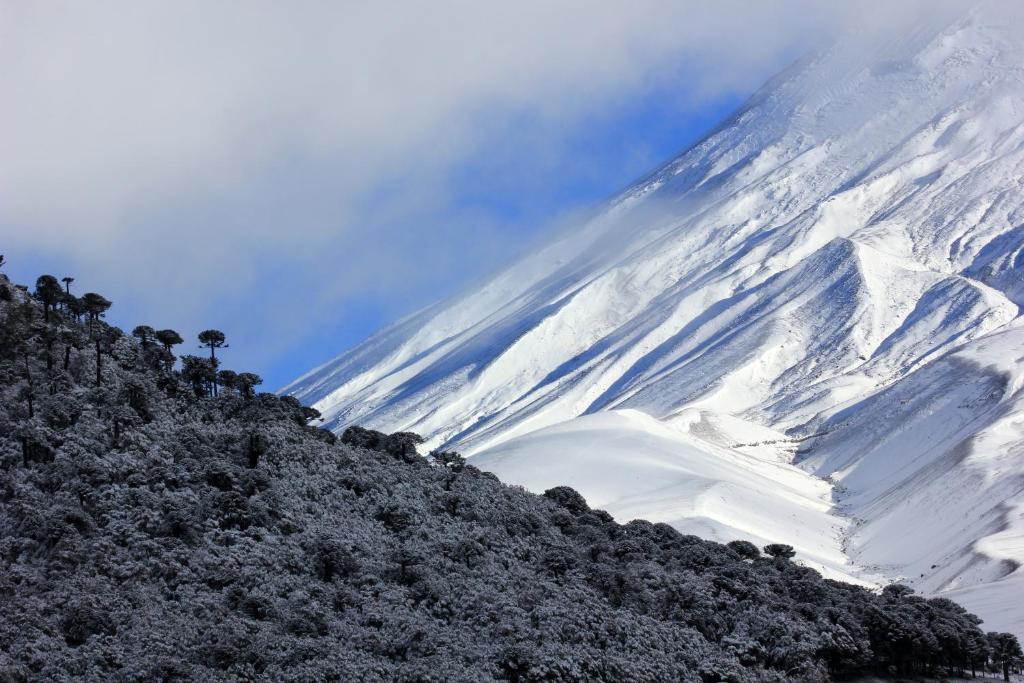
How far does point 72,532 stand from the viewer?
37969mm

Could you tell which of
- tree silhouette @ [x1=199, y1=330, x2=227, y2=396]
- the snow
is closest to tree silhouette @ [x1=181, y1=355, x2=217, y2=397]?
tree silhouette @ [x1=199, y1=330, x2=227, y2=396]

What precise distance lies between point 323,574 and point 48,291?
26725mm

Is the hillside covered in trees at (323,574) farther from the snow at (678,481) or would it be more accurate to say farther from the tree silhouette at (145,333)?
the snow at (678,481)

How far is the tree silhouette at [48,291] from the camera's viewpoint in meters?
58.0

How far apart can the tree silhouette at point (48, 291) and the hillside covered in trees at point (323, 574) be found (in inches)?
147

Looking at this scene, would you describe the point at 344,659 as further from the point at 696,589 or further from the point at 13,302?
the point at 13,302

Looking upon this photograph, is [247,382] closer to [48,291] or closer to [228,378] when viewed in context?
[228,378]

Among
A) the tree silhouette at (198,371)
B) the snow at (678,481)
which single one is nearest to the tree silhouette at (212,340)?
the tree silhouette at (198,371)

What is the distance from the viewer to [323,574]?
38969mm

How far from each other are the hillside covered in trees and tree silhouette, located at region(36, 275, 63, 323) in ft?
12.2

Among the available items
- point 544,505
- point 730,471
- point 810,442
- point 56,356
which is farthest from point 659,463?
point 56,356

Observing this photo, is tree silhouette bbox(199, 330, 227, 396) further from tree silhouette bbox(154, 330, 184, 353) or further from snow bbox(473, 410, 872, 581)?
snow bbox(473, 410, 872, 581)

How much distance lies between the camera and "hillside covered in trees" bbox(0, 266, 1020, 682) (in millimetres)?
33438

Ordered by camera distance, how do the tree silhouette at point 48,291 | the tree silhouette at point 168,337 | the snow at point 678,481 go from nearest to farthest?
the tree silhouette at point 48,291
the tree silhouette at point 168,337
the snow at point 678,481
